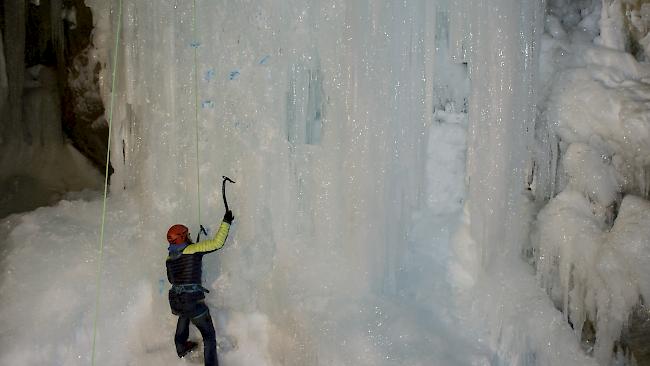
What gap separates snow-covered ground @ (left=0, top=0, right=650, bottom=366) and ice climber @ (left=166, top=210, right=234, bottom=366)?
17.2 inches

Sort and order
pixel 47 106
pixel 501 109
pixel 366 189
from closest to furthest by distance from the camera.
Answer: pixel 501 109 < pixel 366 189 < pixel 47 106

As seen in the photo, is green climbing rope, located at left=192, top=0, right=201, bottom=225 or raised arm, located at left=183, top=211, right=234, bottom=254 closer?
raised arm, located at left=183, top=211, right=234, bottom=254

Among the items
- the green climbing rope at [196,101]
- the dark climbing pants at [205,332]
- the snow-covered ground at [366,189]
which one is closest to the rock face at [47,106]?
the snow-covered ground at [366,189]

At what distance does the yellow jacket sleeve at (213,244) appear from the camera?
13.8 ft

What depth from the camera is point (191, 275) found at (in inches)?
169

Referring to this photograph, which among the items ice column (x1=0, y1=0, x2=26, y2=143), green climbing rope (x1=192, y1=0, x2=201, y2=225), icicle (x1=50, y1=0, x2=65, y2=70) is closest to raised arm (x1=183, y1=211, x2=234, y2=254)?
green climbing rope (x1=192, y1=0, x2=201, y2=225)

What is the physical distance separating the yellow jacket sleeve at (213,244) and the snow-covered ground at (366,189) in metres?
0.60

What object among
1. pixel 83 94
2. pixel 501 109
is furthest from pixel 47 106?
pixel 501 109

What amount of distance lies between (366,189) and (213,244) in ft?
4.27

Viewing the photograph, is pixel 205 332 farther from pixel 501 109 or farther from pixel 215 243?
pixel 501 109

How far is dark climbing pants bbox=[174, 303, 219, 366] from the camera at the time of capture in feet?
14.4

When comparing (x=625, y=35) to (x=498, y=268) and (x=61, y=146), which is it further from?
(x=61, y=146)

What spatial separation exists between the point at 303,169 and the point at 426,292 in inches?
61.5

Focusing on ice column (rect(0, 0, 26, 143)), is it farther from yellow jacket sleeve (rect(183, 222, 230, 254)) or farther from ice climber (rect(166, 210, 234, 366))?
yellow jacket sleeve (rect(183, 222, 230, 254))
